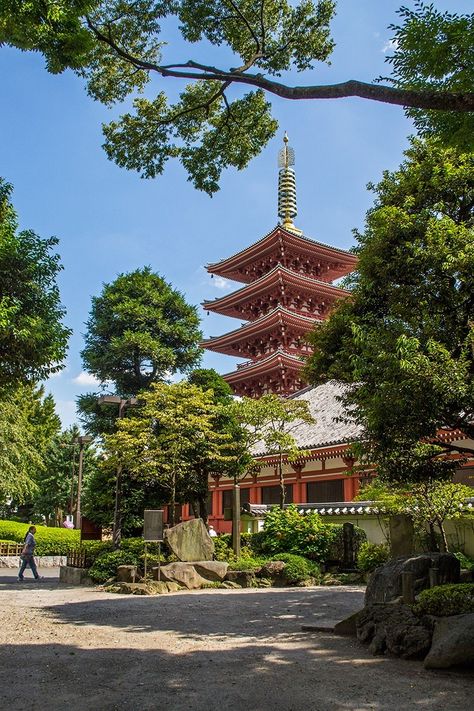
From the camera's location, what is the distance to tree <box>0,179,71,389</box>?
12742 mm

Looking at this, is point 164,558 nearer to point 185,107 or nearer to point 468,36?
point 185,107

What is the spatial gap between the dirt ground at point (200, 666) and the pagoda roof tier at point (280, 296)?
87.6 feet

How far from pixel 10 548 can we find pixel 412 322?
22.0m

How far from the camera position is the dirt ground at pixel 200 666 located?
17.0 ft

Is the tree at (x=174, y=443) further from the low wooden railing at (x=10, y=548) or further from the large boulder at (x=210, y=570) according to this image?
the low wooden railing at (x=10, y=548)

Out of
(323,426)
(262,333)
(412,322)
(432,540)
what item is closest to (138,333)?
(323,426)

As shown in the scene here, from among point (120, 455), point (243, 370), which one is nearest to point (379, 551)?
point (120, 455)

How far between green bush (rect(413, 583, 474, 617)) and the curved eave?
26.7 meters

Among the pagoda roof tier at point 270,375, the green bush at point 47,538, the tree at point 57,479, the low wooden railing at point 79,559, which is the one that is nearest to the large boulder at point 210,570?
the low wooden railing at point 79,559

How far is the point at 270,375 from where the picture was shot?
35.7 meters

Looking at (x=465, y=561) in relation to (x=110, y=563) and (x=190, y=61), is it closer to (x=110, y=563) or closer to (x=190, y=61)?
(x=110, y=563)

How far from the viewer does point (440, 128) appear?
18.6 feet

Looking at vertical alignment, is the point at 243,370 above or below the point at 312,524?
above

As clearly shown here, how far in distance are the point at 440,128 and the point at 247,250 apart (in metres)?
33.6
